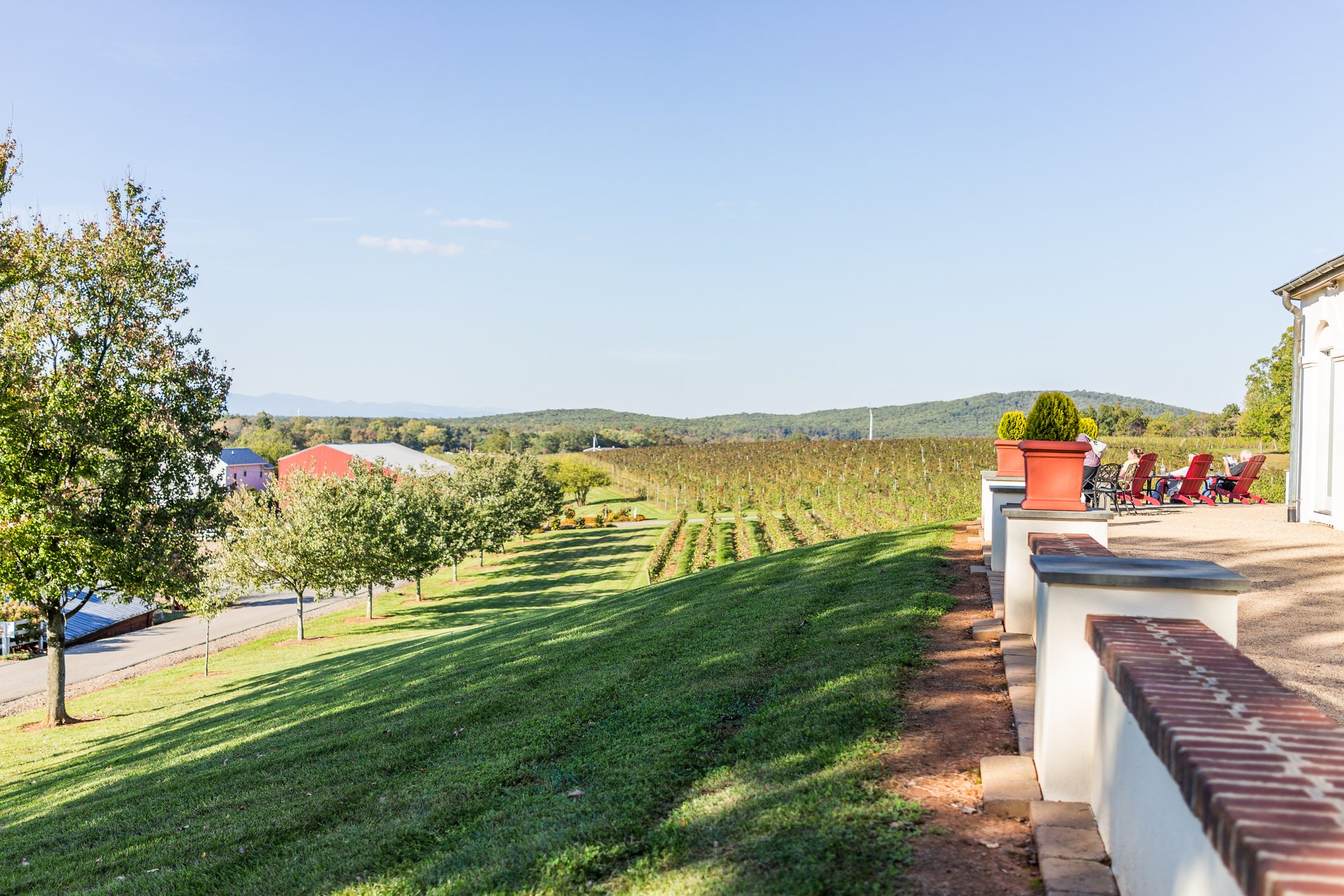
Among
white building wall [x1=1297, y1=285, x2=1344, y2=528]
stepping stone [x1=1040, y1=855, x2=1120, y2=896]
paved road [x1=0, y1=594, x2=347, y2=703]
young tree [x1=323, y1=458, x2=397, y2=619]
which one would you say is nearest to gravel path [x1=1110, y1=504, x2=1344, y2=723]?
white building wall [x1=1297, y1=285, x2=1344, y2=528]

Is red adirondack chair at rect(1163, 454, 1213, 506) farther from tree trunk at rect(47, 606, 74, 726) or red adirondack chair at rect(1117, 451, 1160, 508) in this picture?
tree trunk at rect(47, 606, 74, 726)

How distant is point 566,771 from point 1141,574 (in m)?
3.51

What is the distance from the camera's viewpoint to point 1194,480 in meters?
16.0

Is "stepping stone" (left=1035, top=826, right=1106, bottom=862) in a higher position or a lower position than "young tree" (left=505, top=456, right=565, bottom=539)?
higher

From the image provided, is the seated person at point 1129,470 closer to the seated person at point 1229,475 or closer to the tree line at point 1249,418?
the seated person at point 1229,475

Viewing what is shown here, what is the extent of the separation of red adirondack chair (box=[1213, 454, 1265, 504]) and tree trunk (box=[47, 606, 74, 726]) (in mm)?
24614

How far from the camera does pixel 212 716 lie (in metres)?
13.5

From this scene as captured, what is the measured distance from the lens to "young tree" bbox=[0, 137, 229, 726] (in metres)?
14.9

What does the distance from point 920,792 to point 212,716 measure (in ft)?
44.2

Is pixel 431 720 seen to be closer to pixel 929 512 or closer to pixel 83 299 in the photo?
pixel 83 299

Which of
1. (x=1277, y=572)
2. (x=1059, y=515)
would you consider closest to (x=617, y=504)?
(x=1277, y=572)

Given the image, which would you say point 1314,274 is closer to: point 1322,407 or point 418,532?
point 1322,407

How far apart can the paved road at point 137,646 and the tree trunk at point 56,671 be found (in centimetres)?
670

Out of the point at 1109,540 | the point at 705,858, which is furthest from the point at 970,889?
the point at 1109,540
